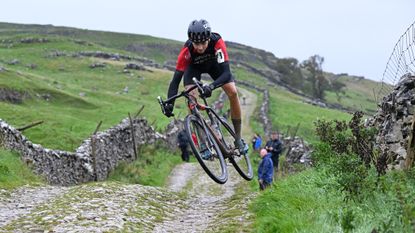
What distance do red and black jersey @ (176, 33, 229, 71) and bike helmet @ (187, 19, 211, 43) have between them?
553 millimetres

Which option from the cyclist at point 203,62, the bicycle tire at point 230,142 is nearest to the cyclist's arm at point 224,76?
the cyclist at point 203,62

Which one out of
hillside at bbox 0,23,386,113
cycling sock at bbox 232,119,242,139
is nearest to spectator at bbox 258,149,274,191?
cycling sock at bbox 232,119,242,139

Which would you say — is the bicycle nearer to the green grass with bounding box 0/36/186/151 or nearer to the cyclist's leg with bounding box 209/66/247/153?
the cyclist's leg with bounding box 209/66/247/153

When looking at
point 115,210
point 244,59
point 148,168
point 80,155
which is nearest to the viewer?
point 115,210

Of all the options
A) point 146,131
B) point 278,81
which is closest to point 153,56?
point 278,81

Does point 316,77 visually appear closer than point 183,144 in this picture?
No

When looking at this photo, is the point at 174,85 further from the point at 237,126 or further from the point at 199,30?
the point at 237,126

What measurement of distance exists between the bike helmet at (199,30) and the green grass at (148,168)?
12.3 metres

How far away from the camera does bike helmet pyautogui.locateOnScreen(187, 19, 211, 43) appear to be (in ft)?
31.5

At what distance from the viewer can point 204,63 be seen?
10586 mm

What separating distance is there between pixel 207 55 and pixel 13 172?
6694mm

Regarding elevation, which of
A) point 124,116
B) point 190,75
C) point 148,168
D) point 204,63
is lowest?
point 148,168

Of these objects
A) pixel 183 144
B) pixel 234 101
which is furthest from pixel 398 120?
pixel 183 144

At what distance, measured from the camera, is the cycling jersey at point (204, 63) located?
33.5 feet
